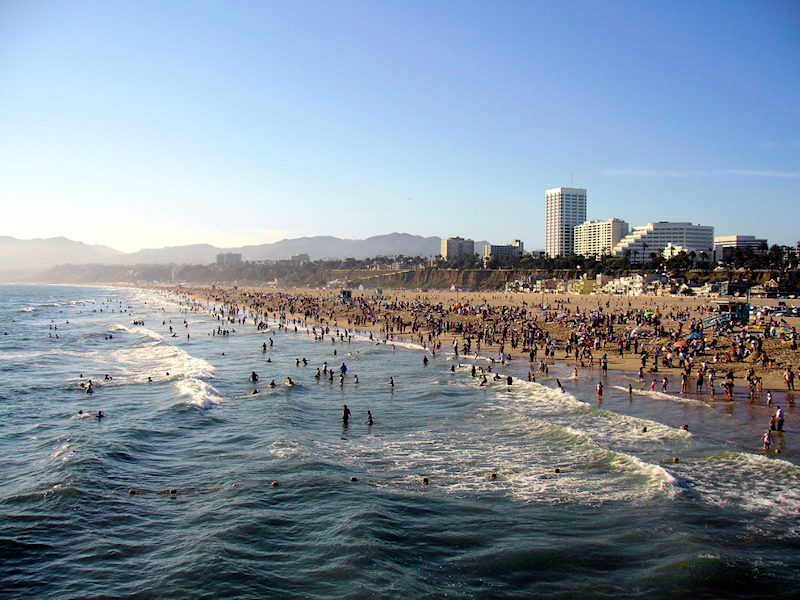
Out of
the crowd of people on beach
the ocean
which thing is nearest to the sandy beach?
the crowd of people on beach

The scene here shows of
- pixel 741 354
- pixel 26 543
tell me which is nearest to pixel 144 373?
pixel 26 543

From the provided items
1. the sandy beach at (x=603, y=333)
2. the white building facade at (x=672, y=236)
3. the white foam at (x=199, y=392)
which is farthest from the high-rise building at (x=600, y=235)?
the white foam at (x=199, y=392)

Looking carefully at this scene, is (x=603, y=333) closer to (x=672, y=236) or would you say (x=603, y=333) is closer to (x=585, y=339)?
(x=585, y=339)

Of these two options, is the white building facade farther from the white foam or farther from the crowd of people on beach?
the white foam

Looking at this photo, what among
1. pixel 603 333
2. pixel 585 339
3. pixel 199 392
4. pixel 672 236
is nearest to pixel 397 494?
pixel 199 392

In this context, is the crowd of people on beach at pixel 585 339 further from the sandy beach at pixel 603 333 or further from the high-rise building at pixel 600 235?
the high-rise building at pixel 600 235
